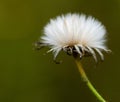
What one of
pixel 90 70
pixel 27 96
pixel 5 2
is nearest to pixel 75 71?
pixel 90 70

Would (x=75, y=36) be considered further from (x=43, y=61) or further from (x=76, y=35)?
(x=43, y=61)

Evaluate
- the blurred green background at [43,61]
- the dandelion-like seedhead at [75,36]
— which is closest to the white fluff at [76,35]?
the dandelion-like seedhead at [75,36]

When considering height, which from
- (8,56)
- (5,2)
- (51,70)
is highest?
A: (5,2)

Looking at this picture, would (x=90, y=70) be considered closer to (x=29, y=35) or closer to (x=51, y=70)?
(x=51, y=70)

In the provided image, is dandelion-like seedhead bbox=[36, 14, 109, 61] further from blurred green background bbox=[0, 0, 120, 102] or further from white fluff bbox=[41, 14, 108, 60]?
blurred green background bbox=[0, 0, 120, 102]

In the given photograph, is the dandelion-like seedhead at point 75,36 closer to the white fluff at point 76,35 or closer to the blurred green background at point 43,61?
the white fluff at point 76,35
